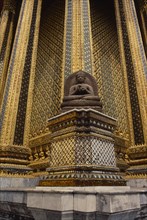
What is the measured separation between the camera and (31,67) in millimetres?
4922

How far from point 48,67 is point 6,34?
9.14 feet

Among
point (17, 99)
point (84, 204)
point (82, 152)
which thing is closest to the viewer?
point (84, 204)

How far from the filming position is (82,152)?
211 cm

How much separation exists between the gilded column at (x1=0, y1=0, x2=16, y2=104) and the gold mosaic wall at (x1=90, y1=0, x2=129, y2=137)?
284 centimetres

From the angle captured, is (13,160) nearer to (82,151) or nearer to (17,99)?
(17,99)

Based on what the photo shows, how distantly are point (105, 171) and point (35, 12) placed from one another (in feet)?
17.1

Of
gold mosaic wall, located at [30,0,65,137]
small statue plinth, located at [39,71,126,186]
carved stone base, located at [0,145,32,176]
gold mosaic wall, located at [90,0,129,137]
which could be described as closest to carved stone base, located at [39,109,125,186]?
small statue plinth, located at [39,71,126,186]

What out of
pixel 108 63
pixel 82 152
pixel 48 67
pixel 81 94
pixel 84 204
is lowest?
pixel 84 204

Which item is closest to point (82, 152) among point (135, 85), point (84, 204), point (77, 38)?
point (84, 204)

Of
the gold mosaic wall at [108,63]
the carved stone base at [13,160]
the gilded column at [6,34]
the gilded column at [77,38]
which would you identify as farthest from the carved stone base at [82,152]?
the gilded column at [6,34]

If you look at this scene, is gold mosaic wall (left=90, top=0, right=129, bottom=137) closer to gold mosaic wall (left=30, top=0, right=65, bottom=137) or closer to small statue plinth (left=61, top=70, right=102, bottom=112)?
gold mosaic wall (left=30, top=0, right=65, bottom=137)

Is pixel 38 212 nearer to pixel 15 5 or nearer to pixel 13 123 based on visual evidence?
pixel 13 123

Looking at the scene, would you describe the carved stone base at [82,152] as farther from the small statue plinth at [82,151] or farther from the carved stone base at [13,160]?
the carved stone base at [13,160]

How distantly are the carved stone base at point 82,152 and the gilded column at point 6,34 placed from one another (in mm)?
4197
